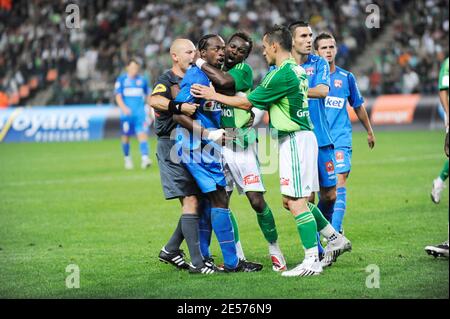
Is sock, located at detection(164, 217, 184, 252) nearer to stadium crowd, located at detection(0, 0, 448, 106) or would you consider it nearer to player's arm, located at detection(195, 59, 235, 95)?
player's arm, located at detection(195, 59, 235, 95)

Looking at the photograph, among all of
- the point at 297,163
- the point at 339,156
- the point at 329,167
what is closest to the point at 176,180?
the point at 297,163

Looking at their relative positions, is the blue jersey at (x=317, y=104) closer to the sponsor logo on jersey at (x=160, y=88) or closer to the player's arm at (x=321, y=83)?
the player's arm at (x=321, y=83)

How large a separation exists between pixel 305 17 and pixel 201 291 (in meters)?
27.2

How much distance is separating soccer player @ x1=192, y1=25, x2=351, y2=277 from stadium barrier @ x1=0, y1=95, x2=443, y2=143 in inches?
749

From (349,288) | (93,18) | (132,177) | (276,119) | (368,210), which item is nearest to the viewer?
(349,288)

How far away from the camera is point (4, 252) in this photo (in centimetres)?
1024

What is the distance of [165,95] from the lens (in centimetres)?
874

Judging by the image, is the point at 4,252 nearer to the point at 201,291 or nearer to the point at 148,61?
the point at 201,291

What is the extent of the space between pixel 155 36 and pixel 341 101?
24.2 metres

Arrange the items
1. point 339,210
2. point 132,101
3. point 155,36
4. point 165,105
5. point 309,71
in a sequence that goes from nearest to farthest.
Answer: point 165,105, point 309,71, point 339,210, point 132,101, point 155,36

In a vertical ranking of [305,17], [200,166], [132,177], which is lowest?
[132,177]

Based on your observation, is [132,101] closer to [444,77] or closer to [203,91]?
[444,77]

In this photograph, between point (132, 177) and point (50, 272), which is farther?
point (132, 177)
